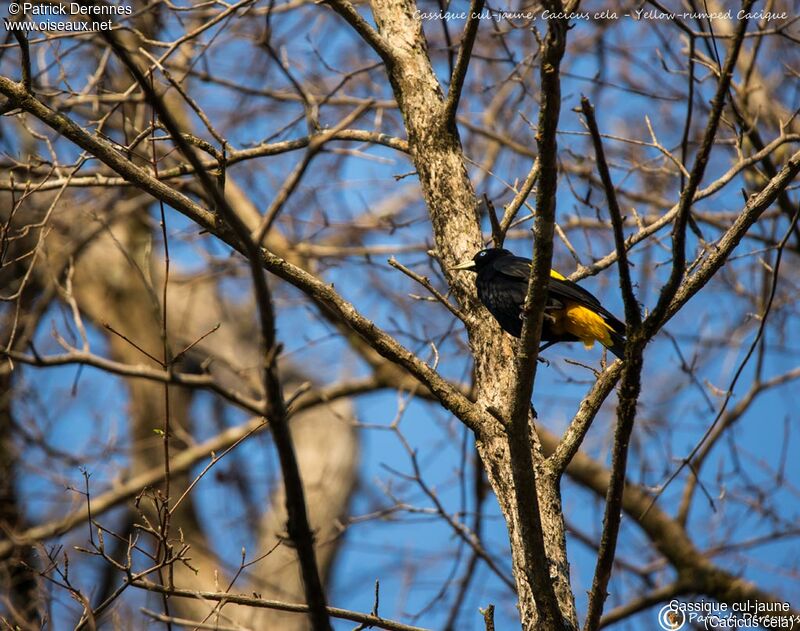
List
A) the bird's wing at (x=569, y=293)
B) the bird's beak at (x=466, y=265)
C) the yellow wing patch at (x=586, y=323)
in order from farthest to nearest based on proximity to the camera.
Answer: the yellow wing patch at (x=586, y=323), the bird's wing at (x=569, y=293), the bird's beak at (x=466, y=265)

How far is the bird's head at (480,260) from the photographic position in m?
3.44

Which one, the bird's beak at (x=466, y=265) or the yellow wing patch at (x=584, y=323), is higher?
the yellow wing patch at (x=584, y=323)

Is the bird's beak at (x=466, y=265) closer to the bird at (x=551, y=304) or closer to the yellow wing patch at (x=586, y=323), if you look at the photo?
the bird at (x=551, y=304)

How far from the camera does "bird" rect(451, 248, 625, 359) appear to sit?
12.0 ft

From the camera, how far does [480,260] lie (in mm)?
3547

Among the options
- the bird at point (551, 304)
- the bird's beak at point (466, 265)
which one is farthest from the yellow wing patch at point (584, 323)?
the bird's beak at point (466, 265)

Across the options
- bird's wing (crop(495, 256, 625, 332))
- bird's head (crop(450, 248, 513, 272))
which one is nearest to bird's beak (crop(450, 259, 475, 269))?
bird's head (crop(450, 248, 513, 272))

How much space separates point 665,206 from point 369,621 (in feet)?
15.6

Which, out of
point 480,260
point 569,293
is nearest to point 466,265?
point 480,260

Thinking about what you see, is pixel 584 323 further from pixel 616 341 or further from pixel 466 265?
pixel 466 265


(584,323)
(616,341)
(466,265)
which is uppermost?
(584,323)

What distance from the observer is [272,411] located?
1743 millimetres

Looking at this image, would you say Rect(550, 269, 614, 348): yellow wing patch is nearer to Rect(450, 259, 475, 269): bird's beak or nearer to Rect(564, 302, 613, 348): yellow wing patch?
Rect(564, 302, 613, 348): yellow wing patch

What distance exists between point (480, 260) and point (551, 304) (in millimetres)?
701
